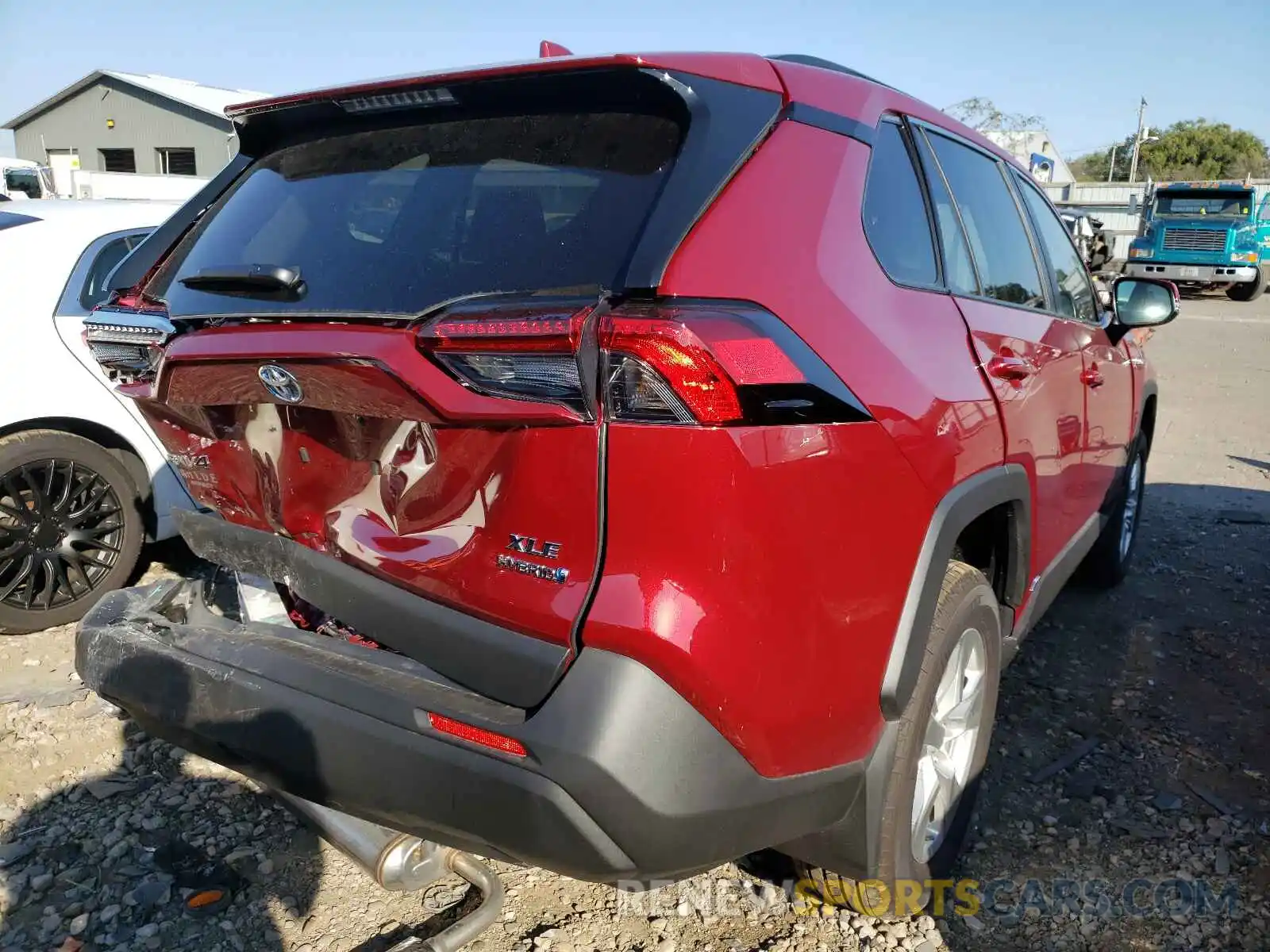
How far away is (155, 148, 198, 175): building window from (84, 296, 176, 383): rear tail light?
3160 centimetres

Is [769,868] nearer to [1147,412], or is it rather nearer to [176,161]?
[1147,412]

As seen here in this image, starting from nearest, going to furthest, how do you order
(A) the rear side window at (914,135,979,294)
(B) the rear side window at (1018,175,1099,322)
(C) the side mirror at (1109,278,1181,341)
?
(A) the rear side window at (914,135,979,294)
(B) the rear side window at (1018,175,1099,322)
(C) the side mirror at (1109,278,1181,341)

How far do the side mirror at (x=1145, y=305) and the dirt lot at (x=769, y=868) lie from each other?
4.40ft

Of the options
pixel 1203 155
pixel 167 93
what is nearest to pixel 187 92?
pixel 167 93

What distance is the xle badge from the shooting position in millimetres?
1636

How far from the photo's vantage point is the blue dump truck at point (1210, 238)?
21.6m

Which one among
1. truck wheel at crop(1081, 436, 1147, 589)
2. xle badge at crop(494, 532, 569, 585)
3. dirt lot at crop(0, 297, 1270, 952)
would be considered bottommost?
dirt lot at crop(0, 297, 1270, 952)

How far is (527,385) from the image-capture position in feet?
5.28

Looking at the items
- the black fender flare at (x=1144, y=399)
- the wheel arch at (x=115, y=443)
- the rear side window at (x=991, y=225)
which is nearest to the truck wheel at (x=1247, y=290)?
the black fender flare at (x=1144, y=399)

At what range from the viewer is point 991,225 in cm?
297

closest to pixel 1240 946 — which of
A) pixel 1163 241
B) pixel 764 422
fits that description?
pixel 764 422

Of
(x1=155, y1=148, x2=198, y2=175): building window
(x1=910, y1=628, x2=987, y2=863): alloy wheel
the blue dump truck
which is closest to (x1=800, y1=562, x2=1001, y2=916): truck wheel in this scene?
(x1=910, y1=628, x2=987, y2=863): alloy wheel

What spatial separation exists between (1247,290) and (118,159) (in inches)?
1286

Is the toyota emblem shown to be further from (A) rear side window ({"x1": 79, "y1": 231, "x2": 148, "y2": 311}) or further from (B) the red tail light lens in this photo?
(A) rear side window ({"x1": 79, "y1": 231, "x2": 148, "y2": 311})
